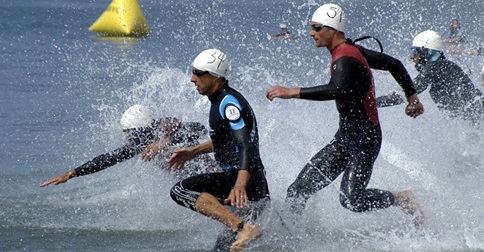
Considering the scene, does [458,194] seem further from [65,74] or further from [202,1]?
[202,1]

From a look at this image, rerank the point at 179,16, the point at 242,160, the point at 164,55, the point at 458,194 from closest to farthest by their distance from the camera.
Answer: the point at 242,160
the point at 458,194
the point at 164,55
the point at 179,16

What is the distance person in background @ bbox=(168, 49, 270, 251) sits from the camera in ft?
21.0

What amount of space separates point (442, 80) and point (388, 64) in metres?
2.77

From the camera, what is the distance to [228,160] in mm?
6777

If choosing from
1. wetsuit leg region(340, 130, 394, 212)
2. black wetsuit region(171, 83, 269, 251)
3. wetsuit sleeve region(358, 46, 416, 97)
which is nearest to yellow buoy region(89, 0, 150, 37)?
wetsuit sleeve region(358, 46, 416, 97)

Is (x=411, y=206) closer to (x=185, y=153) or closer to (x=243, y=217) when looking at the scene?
(x=243, y=217)

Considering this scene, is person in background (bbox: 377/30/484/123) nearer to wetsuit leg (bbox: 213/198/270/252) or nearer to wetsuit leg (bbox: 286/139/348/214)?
wetsuit leg (bbox: 286/139/348/214)

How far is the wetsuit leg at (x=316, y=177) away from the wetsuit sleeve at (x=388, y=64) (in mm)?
794

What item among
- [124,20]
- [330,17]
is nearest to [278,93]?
[330,17]

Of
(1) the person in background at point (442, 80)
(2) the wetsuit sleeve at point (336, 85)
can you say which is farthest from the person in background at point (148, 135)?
(1) the person in background at point (442, 80)

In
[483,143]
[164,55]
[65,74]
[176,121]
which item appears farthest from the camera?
[164,55]

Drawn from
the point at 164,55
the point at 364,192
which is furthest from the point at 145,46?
the point at 364,192

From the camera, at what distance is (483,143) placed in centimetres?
1070

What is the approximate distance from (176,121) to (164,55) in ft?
58.0
